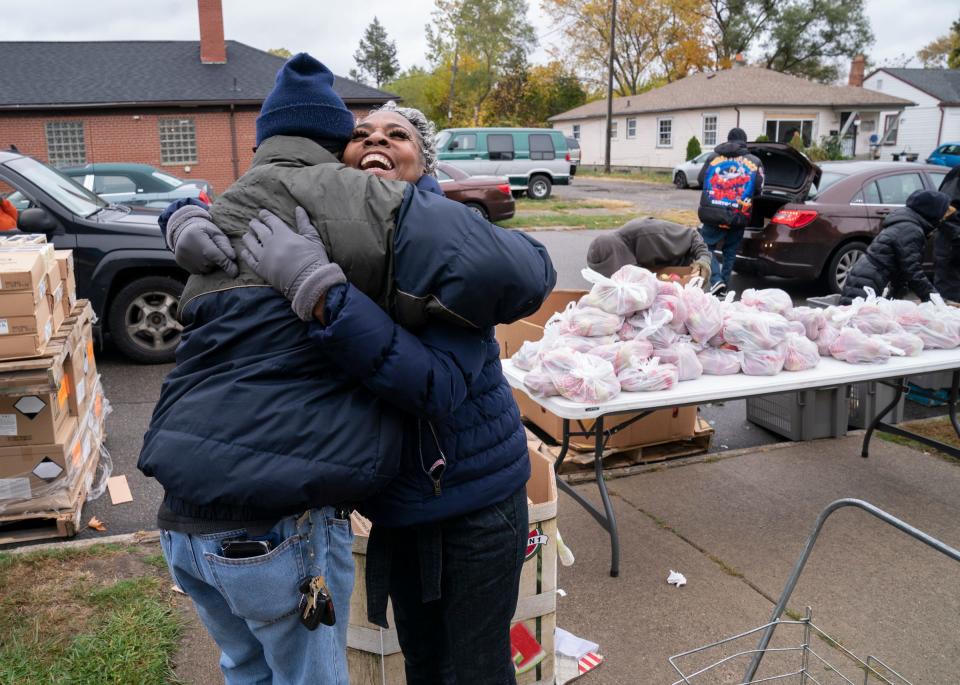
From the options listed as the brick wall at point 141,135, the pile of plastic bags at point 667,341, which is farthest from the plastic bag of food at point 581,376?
the brick wall at point 141,135

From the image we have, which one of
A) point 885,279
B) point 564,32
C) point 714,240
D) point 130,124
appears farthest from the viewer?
point 564,32

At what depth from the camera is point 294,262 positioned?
4.83ft

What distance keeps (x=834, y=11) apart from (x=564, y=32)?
18529 millimetres

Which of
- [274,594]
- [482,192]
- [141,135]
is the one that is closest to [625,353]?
[274,594]

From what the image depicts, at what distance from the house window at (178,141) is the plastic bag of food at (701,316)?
88.7ft

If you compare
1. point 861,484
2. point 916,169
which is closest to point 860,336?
point 861,484

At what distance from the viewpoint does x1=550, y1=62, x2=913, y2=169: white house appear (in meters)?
36.3

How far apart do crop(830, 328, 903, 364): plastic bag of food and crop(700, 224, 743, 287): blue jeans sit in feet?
16.6

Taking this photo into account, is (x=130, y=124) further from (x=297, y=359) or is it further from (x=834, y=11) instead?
(x=834, y=11)

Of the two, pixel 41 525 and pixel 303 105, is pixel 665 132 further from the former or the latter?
pixel 303 105

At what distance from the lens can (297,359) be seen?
1.52m

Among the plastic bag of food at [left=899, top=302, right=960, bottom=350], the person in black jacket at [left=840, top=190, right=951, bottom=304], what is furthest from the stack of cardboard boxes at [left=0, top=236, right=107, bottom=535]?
the person in black jacket at [left=840, top=190, right=951, bottom=304]

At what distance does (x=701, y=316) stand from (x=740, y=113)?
3568cm

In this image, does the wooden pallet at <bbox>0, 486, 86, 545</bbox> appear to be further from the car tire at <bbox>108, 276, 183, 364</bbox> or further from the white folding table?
the car tire at <bbox>108, 276, 183, 364</bbox>
